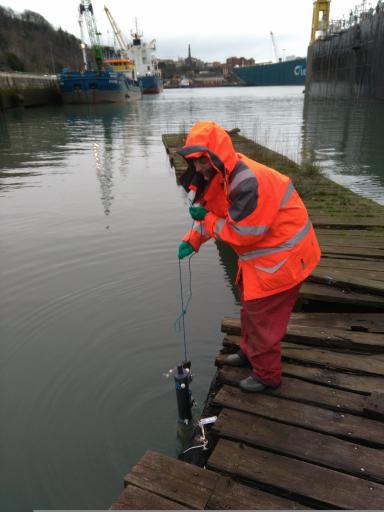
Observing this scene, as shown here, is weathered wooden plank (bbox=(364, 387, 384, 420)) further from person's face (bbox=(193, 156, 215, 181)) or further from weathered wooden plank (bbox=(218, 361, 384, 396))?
person's face (bbox=(193, 156, 215, 181))

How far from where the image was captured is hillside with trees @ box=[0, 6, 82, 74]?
70.8 m

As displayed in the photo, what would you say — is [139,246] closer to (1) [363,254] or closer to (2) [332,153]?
(1) [363,254]

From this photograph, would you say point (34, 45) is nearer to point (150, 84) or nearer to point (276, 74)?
point (150, 84)

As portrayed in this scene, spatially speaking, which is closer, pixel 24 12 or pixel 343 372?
pixel 343 372

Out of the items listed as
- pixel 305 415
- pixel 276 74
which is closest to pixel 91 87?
pixel 305 415

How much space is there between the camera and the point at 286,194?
103 inches

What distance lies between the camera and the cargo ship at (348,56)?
116 feet

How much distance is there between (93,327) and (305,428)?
313 cm

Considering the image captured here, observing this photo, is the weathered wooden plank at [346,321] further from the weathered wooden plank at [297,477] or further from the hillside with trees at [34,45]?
the hillside with trees at [34,45]

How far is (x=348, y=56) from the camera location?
41906 mm

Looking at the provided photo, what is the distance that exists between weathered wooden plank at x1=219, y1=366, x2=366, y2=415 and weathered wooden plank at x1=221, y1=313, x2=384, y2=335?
29.3 inches

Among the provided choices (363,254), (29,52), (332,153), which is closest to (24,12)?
(29,52)

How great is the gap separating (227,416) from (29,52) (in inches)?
3685

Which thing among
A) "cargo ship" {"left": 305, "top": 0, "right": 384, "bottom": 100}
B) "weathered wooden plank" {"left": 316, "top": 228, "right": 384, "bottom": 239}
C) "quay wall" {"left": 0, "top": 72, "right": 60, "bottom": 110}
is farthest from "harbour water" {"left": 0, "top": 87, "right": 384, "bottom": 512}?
"quay wall" {"left": 0, "top": 72, "right": 60, "bottom": 110}
